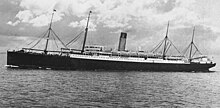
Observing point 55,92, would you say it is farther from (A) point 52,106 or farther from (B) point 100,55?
(B) point 100,55

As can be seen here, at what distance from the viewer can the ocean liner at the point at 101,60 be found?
4059 centimetres

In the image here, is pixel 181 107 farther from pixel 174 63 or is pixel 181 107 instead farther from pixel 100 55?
pixel 174 63

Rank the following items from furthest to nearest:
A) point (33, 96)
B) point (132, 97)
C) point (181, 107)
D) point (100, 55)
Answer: point (100, 55)
point (132, 97)
point (33, 96)
point (181, 107)

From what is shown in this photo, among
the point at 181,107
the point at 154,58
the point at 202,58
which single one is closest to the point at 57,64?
the point at 154,58

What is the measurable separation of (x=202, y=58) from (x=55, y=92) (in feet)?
157

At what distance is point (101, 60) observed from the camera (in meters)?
45.2

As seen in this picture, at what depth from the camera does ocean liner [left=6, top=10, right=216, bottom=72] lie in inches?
1598

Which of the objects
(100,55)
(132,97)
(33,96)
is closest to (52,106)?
(33,96)

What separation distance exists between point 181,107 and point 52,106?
28.3 feet

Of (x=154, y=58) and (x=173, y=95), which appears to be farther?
(x=154, y=58)

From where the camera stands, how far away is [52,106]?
16078 mm

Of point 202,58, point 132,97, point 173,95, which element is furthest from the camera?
point 202,58

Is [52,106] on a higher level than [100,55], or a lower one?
lower

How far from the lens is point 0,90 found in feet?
67.9
